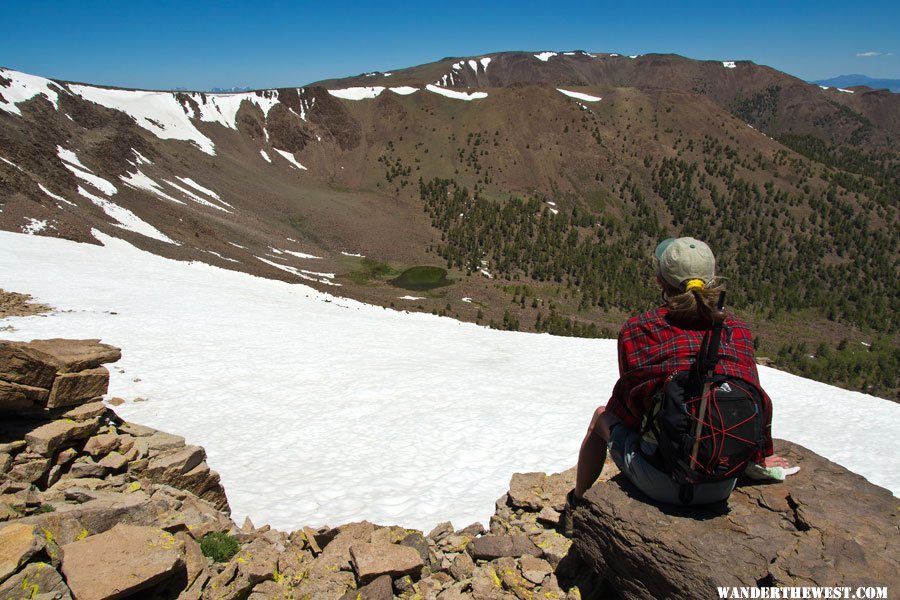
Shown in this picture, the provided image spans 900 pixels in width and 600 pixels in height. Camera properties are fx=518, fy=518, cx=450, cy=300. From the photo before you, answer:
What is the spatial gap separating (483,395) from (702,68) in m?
225

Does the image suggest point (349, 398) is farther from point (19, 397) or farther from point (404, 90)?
point (404, 90)

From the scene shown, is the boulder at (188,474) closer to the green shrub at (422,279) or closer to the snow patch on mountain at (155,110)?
the green shrub at (422,279)

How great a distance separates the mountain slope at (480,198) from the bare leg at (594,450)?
26.3m

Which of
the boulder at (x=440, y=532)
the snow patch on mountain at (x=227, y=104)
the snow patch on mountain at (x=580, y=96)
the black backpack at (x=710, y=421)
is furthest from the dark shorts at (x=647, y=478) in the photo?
the snow patch on mountain at (x=580, y=96)

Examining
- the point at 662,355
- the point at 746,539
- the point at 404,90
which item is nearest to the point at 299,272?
the point at 662,355

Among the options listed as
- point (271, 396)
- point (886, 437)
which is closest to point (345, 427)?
point (271, 396)

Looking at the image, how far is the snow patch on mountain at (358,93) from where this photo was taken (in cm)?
9034

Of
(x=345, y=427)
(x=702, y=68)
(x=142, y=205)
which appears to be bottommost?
(x=345, y=427)

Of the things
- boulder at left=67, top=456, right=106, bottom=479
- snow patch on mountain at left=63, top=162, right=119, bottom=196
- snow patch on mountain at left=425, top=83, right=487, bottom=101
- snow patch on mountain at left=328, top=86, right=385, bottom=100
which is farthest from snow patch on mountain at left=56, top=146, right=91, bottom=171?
snow patch on mountain at left=425, top=83, right=487, bottom=101

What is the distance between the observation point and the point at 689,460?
3.68 meters

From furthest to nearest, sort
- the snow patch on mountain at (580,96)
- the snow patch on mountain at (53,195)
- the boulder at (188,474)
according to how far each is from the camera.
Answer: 1. the snow patch on mountain at (580,96)
2. the snow patch on mountain at (53,195)
3. the boulder at (188,474)

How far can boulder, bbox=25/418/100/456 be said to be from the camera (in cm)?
630

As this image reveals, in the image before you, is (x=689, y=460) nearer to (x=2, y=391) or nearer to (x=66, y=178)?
(x=2, y=391)

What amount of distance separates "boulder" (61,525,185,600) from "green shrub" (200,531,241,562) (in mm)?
547
